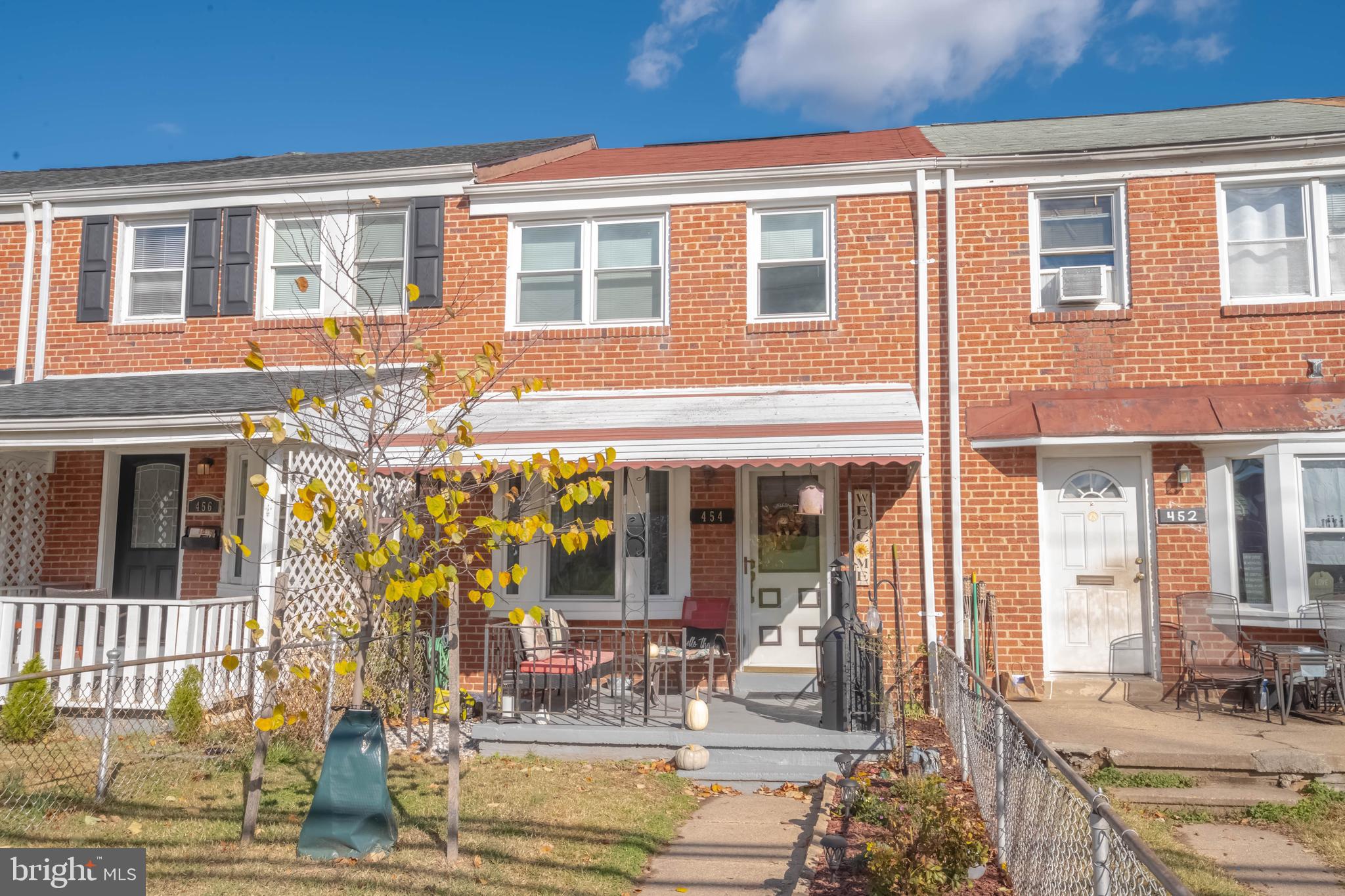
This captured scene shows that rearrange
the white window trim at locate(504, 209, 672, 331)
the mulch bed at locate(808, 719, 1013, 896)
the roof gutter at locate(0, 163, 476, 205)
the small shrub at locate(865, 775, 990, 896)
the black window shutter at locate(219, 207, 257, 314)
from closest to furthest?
the small shrub at locate(865, 775, 990, 896) < the mulch bed at locate(808, 719, 1013, 896) < the white window trim at locate(504, 209, 672, 331) < the roof gutter at locate(0, 163, 476, 205) < the black window shutter at locate(219, 207, 257, 314)

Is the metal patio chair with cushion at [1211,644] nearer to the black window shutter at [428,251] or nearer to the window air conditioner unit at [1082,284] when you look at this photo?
the window air conditioner unit at [1082,284]

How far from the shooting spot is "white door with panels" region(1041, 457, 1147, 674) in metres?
10.4

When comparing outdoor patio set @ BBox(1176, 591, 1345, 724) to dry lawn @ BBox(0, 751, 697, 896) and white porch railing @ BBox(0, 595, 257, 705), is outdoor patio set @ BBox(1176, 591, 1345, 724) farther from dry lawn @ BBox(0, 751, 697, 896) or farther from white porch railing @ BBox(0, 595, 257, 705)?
white porch railing @ BBox(0, 595, 257, 705)

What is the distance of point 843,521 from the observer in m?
11.1

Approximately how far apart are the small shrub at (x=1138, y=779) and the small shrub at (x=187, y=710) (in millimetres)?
7465

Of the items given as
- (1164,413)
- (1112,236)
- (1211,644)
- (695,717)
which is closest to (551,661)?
(695,717)

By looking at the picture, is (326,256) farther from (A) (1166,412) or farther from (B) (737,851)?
(A) (1166,412)

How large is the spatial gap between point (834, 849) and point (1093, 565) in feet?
20.0

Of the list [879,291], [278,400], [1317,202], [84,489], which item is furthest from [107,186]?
[1317,202]

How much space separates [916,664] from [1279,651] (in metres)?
3.34

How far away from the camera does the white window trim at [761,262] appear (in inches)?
444

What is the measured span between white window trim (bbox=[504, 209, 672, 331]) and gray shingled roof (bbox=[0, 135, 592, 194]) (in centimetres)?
111

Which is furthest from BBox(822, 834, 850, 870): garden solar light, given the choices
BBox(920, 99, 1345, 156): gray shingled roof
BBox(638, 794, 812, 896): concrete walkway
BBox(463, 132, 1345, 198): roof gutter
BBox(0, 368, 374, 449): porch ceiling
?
BBox(920, 99, 1345, 156): gray shingled roof

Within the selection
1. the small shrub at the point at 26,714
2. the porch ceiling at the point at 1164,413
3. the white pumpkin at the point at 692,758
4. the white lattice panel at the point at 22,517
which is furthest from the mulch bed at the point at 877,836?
the white lattice panel at the point at 22,517
